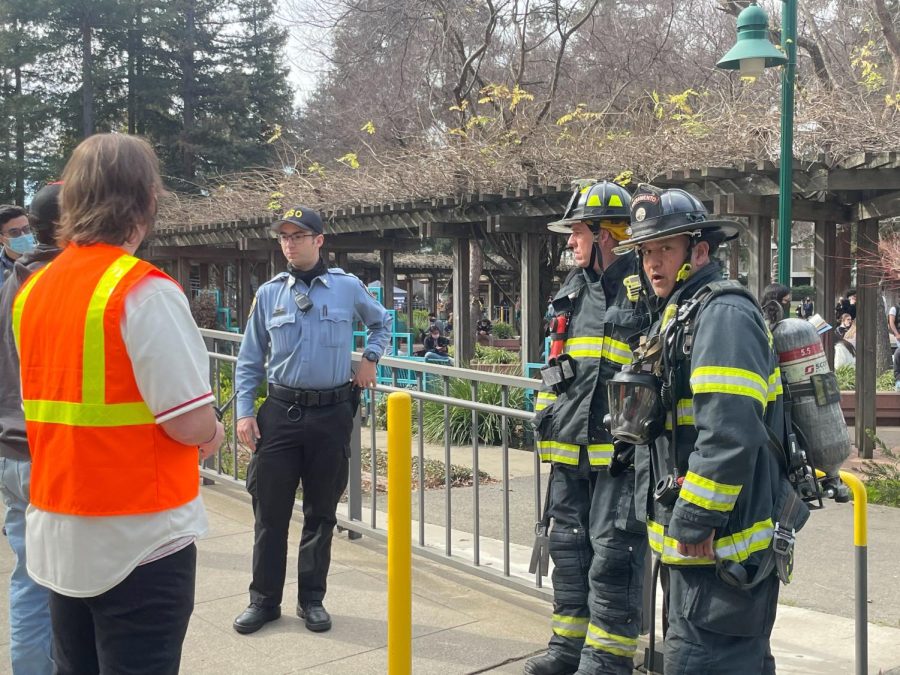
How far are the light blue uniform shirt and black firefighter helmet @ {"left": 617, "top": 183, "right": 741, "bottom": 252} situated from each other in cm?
175

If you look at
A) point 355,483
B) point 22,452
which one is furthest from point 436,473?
point 22,452

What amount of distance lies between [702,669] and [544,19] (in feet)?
56.9

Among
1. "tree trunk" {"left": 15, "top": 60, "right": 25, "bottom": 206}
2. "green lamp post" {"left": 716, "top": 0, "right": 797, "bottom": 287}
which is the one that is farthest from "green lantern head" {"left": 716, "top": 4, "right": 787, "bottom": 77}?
"tree trunk" {"left": 15, "top": 60, "right": 25, "bottom": 206}

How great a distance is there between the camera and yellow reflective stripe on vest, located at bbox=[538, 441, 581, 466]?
3.61m

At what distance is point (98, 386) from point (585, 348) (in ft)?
6.59

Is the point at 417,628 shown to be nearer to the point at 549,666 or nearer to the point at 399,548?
the point at 549,666

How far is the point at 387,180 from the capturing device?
45.4ft

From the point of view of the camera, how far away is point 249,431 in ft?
13.9

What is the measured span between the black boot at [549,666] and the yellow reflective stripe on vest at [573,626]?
0.10 metres

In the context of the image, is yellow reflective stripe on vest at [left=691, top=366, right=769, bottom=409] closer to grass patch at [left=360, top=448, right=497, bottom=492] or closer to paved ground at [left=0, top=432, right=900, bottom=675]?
paved ground at [left=0, top=432, right=900, bottom=675]

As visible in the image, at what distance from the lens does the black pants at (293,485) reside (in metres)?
4.25

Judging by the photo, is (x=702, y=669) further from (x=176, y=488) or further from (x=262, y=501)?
(x=262, y=501)

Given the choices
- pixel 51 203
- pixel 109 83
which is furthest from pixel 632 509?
pixel 109 83

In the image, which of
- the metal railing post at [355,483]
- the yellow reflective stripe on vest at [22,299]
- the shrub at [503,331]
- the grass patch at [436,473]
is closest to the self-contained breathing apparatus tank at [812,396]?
the yellow reflective stripe on vest at [22,299]
